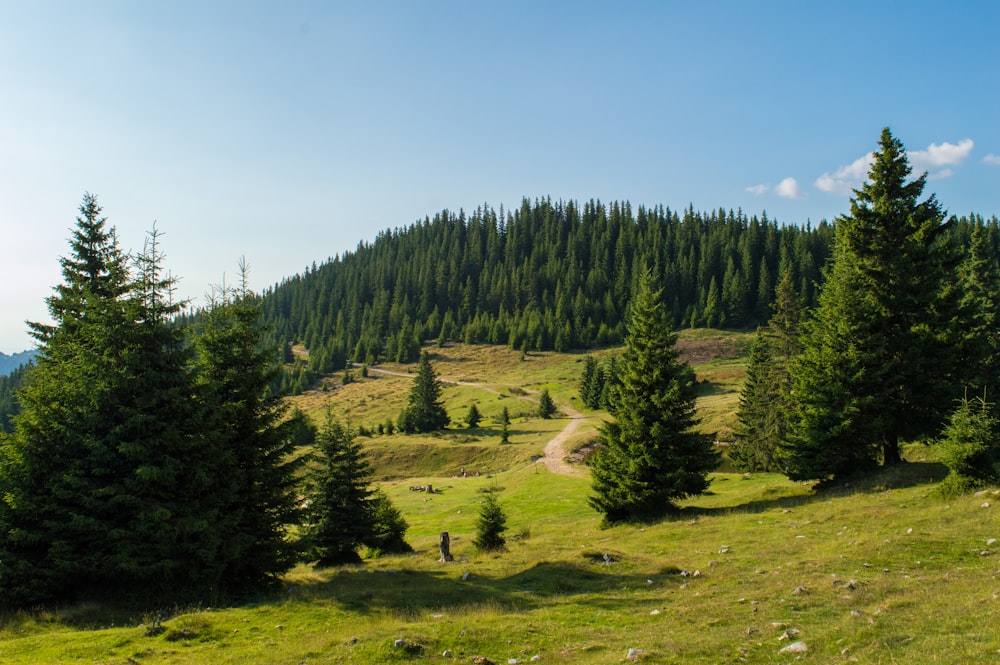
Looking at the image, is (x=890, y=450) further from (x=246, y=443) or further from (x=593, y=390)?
(x=593, y=390)

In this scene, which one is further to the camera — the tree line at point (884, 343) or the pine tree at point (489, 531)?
the tree line at point (884, 343)

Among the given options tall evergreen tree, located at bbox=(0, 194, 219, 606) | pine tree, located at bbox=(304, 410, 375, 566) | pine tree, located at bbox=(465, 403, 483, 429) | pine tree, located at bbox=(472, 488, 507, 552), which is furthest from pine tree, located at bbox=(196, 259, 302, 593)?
pine tree, located at bbox=(465, 403, 483, 429)

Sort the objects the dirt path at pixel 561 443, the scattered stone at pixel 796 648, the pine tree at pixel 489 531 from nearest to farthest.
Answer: the scattered stone at pixel 796 648 < the pine tree at pixel 489 531 < the dirt path at pixel 561 443

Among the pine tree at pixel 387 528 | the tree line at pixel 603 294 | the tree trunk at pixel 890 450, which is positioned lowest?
the pine tree at pixel 387 528

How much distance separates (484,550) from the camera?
24.3m

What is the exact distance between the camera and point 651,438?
1102 inches

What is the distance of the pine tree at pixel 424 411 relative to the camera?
280 ft

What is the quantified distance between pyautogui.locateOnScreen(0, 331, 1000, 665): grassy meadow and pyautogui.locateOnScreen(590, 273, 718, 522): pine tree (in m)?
1.79

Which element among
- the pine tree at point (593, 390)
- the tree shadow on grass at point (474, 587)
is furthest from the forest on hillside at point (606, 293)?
the tree shadow on grass at point (474, 587)

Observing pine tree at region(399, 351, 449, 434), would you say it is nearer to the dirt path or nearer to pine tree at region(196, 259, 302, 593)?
the dirt path

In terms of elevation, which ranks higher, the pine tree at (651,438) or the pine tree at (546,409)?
the pine tree at (651,438)

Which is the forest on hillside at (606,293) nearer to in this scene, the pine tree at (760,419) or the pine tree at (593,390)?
the pine tree at (593,390)

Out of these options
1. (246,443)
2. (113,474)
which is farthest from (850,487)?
(113,474)

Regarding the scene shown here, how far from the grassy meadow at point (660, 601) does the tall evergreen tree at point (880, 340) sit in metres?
2.20
